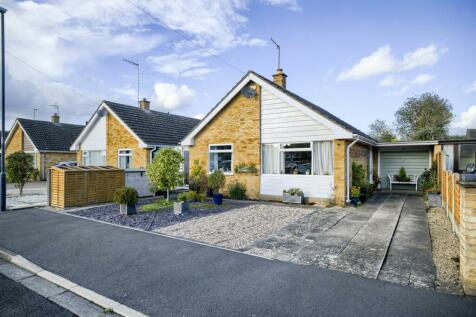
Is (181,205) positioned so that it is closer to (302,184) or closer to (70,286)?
(302,184)

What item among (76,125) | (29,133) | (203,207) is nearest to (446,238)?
(203,207)

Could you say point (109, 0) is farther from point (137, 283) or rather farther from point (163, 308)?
point (163, 308)

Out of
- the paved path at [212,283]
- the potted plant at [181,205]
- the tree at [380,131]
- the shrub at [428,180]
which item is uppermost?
the tree at [380,131]

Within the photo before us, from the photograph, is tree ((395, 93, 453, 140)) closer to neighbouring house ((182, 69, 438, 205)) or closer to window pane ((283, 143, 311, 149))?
neighbouring house ((182, 69, 438, 205))

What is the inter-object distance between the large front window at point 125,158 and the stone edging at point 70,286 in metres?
12.4

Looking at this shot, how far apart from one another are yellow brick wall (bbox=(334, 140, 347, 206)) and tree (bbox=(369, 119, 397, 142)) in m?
32.4

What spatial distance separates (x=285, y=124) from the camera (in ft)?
41.2

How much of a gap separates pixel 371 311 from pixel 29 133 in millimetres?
31953

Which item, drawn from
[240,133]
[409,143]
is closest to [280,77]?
[240,133]

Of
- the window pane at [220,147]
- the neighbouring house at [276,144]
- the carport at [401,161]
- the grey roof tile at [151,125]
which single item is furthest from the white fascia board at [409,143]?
the grey roof tile at [151,125]

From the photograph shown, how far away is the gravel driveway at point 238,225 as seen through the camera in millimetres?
6723

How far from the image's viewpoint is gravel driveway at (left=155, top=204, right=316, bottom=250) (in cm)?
672

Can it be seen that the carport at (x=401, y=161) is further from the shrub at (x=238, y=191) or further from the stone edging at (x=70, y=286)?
the stone edging at (x=70, y=286)

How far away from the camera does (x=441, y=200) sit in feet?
35.1
